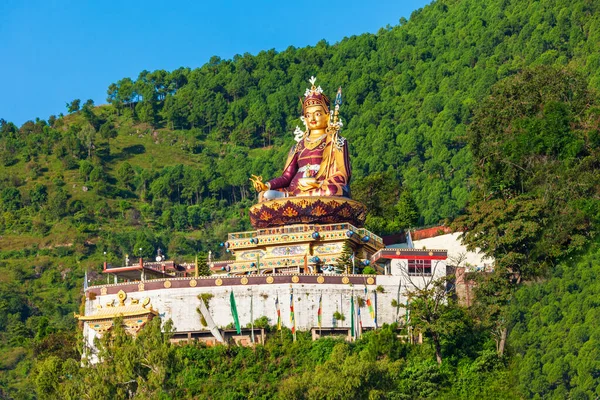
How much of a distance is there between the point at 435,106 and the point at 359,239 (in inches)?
1600

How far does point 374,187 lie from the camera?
52.0 m

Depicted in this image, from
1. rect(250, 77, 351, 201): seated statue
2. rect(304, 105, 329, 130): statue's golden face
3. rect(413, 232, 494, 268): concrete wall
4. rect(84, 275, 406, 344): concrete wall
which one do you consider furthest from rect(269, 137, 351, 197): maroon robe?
rect(84, 275, 406, 344): concrete wall

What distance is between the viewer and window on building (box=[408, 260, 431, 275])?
130 ft

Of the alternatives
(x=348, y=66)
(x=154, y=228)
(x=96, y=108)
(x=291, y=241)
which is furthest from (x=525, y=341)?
(x=96, y=108)

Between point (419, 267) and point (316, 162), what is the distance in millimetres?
7168

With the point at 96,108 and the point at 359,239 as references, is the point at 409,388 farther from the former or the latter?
the point at 96,108

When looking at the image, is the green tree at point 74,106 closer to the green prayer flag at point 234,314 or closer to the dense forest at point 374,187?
the dense forest at point 374,187

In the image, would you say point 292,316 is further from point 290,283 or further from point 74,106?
point 74,106

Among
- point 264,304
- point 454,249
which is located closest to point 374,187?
point 454,249

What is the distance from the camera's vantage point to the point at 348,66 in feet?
317

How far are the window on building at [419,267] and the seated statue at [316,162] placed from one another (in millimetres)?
5011

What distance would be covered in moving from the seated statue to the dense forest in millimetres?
4504

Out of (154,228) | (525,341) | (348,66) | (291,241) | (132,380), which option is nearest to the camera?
(132,380)

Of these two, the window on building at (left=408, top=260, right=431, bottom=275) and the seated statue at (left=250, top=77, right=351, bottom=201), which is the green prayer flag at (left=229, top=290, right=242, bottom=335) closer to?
the window on building at (left=408, top=260, right=431, bottom=275)
